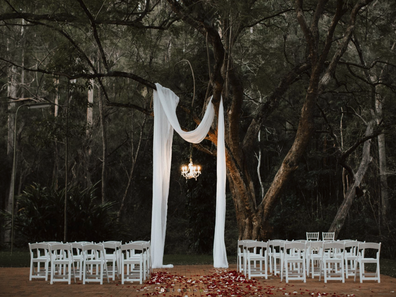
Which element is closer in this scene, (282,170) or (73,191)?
(282,170)

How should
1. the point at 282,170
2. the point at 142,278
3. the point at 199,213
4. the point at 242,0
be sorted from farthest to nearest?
the point at 199,213, the point at 282,170, the point at 242,0, the point at 142,278

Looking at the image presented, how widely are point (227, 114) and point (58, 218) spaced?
19.3 feet

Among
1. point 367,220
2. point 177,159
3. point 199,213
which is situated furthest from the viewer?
point 177,159

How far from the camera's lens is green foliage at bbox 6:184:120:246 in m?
12.9

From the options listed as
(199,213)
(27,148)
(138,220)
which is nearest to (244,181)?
(199,213)

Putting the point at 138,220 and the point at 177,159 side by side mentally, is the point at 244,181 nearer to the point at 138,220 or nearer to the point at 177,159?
the point at 177,159

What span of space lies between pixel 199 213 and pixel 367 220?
20.5 feet

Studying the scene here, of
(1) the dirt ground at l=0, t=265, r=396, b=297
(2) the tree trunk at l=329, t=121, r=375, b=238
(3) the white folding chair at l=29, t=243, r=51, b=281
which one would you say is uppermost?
(2) the tree trunk at l=329, t=121, r=375, b=238

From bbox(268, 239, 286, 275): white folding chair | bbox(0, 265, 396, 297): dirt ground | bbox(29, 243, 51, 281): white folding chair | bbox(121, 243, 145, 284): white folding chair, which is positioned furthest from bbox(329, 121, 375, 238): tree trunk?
bbox(29, 243, 51, 281): white folding chair

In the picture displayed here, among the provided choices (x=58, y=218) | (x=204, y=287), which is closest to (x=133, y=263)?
(x=204, y=287)

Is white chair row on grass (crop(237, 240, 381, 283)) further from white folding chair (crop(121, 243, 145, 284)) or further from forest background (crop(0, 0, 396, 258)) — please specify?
forest background (crop(0, 0, 396, 258))

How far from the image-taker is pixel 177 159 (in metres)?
21.1

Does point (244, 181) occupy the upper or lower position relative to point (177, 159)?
lower

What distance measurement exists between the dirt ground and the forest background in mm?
3418
